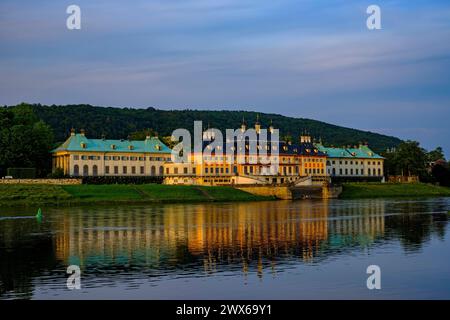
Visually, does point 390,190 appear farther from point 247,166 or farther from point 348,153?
point 348,153

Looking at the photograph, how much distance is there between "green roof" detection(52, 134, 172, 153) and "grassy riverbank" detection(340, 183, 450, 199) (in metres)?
29.9

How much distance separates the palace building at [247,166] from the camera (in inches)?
4392

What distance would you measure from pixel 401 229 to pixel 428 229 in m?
1.71

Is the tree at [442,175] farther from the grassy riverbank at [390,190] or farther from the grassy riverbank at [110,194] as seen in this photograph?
the grassy riverbank at [110,194]

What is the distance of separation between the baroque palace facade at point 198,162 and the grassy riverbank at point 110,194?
41.6 feet

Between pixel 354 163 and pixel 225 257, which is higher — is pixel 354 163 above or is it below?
above

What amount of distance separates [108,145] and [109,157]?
8.00 ft

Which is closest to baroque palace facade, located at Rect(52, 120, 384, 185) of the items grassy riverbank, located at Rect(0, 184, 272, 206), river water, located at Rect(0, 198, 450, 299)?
grassy riverbank, located at Rect(0, 184, 272, 206)

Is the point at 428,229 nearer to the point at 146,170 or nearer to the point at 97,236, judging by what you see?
the point at 97,236

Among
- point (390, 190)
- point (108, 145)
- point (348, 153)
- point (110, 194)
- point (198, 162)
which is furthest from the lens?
point (348, 153)

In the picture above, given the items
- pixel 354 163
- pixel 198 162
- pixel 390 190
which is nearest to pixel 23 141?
pixel 198 162

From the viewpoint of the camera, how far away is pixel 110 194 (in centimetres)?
8562
